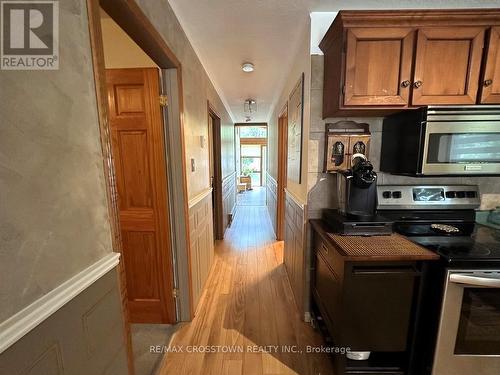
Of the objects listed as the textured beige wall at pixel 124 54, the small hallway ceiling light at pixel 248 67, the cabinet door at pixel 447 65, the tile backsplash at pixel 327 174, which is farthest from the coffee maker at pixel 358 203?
the textured beige wall at pixel 124 54

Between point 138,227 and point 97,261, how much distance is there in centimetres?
102

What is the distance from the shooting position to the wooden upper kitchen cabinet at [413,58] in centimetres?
129

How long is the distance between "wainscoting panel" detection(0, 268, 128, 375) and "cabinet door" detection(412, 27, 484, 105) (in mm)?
1996

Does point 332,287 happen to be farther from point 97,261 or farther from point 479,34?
point 479,34

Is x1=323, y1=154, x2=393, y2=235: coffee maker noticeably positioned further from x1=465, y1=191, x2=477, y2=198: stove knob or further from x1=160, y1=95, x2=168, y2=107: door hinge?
x1=160, y1=95, x2=168, y2=107: door hinge

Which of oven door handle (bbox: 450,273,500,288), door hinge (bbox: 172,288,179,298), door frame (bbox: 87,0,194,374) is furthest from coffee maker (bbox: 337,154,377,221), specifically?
door hinge (bbox: 172,288,179,298)

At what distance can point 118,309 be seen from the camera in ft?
2.94

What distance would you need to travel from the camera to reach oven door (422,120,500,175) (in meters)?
1.30

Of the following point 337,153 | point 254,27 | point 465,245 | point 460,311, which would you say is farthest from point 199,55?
point 460,311

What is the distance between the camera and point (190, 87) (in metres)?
1.90

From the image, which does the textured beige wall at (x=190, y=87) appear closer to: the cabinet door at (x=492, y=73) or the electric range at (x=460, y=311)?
the electric range at (x=460, y=311)

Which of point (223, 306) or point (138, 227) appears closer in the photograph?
point (138, 227)

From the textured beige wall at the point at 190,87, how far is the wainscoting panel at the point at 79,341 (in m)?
1.13

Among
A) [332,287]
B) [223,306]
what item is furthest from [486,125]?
[223,306]
